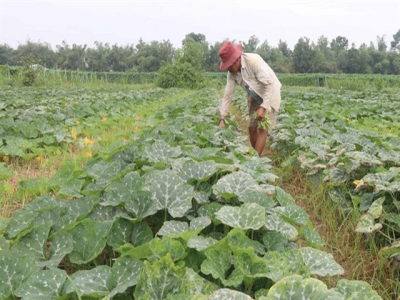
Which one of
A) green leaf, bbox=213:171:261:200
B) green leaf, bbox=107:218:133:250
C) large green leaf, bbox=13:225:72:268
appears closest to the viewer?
large green leaf, bbox=13:225:72:268

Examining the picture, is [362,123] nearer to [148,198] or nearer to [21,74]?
[148,198]

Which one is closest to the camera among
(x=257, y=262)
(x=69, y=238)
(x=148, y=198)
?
(x=257, y=262)

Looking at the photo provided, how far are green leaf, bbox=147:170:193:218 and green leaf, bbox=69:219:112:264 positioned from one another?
1.33 ft

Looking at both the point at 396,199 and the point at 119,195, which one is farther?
the point at 396,199

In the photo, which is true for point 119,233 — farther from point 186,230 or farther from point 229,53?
point 229,53

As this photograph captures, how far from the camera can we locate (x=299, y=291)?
1.35 meters

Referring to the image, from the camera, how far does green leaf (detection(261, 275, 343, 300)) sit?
4.41 ft

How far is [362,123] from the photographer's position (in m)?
8.16

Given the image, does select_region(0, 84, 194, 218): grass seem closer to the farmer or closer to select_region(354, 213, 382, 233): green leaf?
the farmer

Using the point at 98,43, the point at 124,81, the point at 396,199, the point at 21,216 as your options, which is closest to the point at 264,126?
the point at 396,199

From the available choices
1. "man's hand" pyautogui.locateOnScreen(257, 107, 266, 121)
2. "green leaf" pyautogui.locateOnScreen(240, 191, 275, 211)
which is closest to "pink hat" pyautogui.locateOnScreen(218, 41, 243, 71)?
"man's hand" pyautogui.locateOnScreen(257, 107, 266, 121)

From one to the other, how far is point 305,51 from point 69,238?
7973cm

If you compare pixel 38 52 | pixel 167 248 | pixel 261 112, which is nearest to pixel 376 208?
pixel 167 248

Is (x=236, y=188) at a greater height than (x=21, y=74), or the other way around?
(x=21, y=74)
